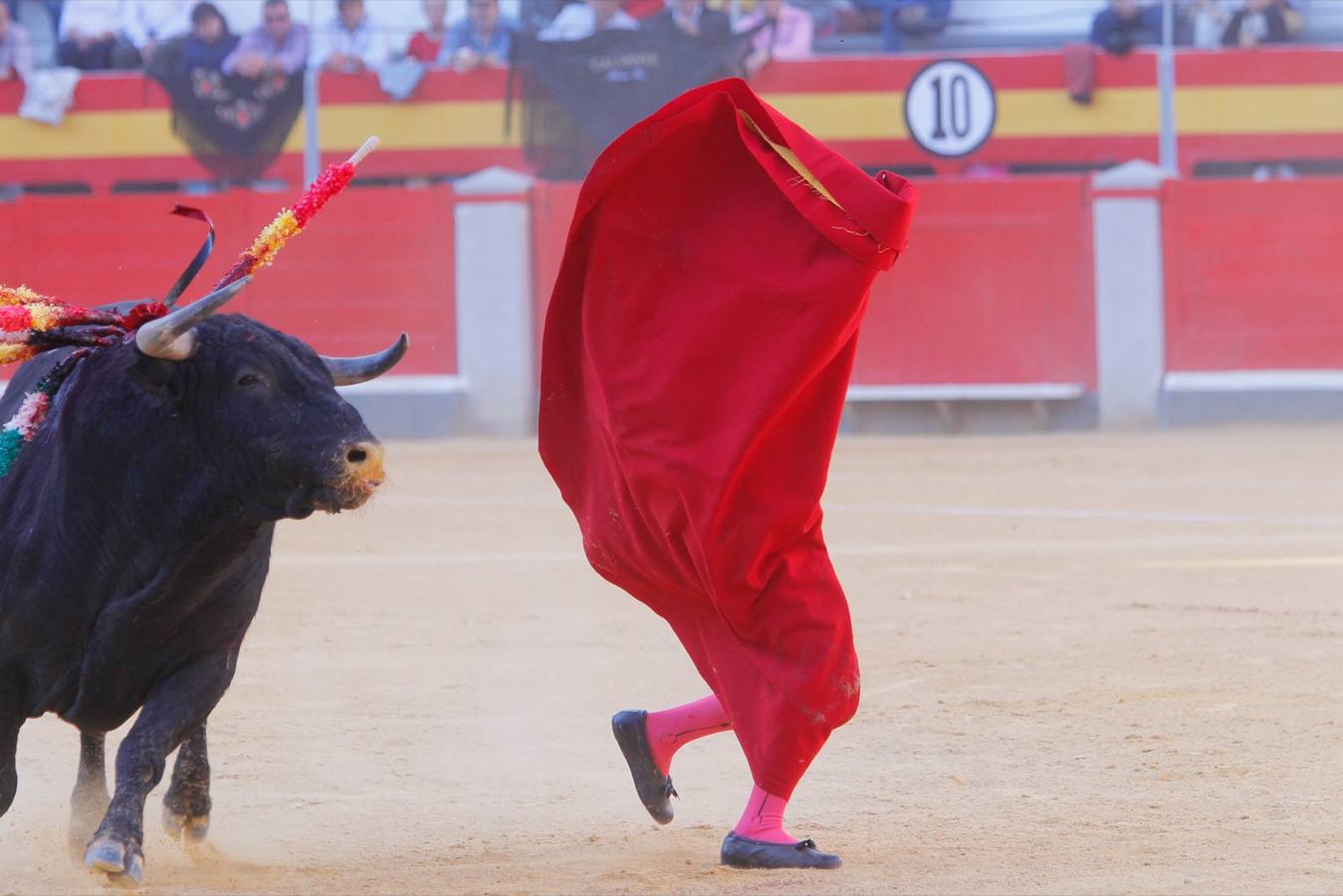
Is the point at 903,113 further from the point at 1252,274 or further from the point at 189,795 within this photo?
the point at 189,795

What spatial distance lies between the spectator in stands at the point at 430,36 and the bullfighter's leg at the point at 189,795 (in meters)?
9.22

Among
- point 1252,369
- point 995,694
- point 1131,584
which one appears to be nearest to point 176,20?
point 1252,369

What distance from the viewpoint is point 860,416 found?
11516 millimetres

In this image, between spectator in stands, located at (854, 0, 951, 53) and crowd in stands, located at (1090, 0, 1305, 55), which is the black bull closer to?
spectator in stands, located at (854, 0, 951, 53)

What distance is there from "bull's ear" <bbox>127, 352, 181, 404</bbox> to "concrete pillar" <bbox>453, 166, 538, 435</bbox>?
876 centimetres

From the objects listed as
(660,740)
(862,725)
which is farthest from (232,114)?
(660,740)

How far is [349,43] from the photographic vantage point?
11953 mm

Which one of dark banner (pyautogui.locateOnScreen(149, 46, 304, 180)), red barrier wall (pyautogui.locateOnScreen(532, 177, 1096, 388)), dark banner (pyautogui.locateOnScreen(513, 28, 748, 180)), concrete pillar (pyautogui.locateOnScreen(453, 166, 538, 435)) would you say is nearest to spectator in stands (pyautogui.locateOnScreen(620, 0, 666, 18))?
dark banner (pyautogui.locateOnScreen(513, 28, 748, 180))

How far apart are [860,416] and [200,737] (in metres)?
8.51

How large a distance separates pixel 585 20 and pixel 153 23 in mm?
2675

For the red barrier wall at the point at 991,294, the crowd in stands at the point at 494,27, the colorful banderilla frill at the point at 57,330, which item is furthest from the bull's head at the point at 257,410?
the crowd in stands at the point at 494,27

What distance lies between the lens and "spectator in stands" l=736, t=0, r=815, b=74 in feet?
37.8

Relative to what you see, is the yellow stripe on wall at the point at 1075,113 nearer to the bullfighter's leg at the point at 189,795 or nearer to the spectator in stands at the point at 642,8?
the spectator in stands at the point at 642,8

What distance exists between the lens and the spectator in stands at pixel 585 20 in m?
11.4
